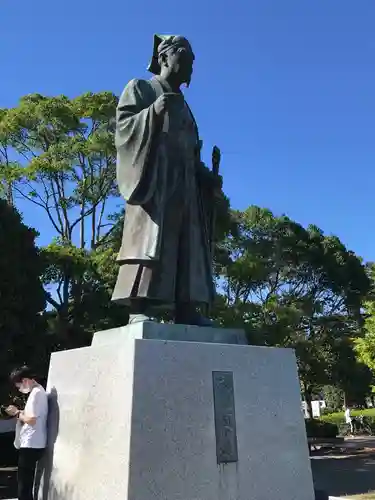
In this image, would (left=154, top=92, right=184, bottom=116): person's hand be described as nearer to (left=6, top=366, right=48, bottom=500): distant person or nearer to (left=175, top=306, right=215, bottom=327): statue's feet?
(left=175, top=306, right=215, bottom=327): statue's feet

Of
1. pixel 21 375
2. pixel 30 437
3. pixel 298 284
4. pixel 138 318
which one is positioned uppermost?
pixel 298 284

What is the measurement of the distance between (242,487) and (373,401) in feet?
171

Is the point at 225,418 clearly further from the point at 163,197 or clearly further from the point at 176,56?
the point at 176,56

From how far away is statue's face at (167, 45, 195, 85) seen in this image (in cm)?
429

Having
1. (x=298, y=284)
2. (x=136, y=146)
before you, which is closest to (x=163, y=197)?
(x=136, y=146)

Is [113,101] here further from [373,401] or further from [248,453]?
[373,401]

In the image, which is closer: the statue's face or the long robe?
the long robe

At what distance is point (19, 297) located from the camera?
14.4 meters

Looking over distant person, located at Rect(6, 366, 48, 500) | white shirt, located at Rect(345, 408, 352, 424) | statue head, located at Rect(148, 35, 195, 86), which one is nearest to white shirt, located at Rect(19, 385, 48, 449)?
distant person, located at Rect(6, 366, 48, 500)

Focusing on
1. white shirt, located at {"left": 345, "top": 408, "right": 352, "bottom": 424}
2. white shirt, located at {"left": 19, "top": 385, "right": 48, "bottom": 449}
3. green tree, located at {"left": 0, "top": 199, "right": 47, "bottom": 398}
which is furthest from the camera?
white shirt, located at {"left": 345, "top": 408, "right": 352, "bottom": 424}

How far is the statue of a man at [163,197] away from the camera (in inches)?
155

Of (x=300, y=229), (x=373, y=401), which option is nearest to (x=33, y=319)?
(x=300, y=229)

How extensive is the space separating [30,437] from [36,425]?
0.09 m

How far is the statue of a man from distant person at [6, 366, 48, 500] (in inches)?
34.0
